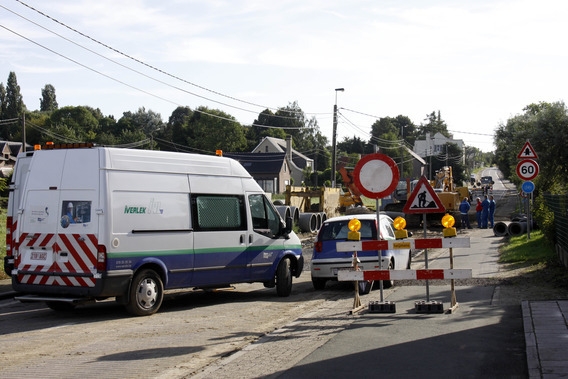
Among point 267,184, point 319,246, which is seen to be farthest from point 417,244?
point 267,184

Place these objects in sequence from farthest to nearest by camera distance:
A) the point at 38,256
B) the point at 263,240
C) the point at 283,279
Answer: the point at 283,279 < the point at 263,240 < the point at 38,256

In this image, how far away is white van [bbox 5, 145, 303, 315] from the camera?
394 inches

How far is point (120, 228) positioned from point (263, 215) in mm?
3510

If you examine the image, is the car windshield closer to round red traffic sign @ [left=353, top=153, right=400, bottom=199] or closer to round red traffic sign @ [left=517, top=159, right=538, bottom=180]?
round red traffic sign @ [left=353, top=153, right=400, bottom=199]

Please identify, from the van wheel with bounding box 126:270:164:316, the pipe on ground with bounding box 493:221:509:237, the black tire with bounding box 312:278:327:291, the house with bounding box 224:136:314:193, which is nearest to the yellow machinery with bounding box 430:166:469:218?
the pipe on ground with bounding box 493:221:509:237

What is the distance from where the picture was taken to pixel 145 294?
1049cm

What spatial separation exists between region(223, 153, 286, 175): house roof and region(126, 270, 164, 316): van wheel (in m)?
76.2

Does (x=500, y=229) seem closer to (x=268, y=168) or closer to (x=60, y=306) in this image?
(x=60, y=306)

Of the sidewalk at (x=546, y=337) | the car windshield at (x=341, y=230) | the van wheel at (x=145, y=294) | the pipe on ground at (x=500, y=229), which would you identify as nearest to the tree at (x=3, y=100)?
the pipe on ground at (x=500, y=229)

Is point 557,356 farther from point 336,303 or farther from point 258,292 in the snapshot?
point 258,292

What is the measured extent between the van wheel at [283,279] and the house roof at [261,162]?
2912 inches

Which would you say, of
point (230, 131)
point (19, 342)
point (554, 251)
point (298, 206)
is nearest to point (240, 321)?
point (19, 342)

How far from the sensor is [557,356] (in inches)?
261

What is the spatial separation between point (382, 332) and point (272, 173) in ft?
258
